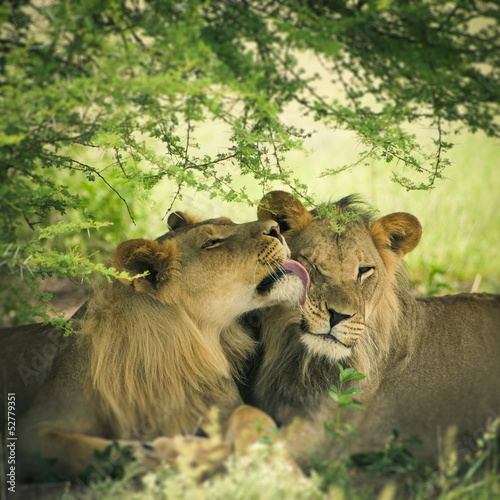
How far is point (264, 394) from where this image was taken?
3619 millimetres

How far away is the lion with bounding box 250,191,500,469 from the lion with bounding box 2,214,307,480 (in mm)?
238

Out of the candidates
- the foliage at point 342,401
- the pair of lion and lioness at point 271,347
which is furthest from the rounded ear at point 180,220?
the foliage at point 342,401

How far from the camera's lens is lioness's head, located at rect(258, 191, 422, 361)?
3275mm

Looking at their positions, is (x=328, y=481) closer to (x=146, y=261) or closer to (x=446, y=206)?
(x=146, y=261)

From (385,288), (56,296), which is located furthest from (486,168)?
(56,296)

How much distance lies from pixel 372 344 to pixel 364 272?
47 centimetres

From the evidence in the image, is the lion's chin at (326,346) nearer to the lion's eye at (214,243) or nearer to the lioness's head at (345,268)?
the lioness's head at (345,268)

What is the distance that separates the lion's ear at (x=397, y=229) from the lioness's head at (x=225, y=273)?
0.63 metres

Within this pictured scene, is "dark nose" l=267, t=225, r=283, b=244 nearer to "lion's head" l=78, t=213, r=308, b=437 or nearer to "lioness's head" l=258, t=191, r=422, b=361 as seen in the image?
"lion's head" l=78, t=213, r=308, b=437

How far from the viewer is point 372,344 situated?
365cm

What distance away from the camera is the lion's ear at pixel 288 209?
12.0 feet

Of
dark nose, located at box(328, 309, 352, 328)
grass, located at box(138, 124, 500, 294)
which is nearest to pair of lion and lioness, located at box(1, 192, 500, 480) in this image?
dark nose, located at box(328, 309, 352, 328)

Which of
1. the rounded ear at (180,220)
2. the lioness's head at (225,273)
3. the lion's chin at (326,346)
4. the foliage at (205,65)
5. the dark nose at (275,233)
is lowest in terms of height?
the lion's chin at (326,346)

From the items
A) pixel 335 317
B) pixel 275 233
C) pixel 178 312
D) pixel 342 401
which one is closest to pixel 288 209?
pixel 275 233
